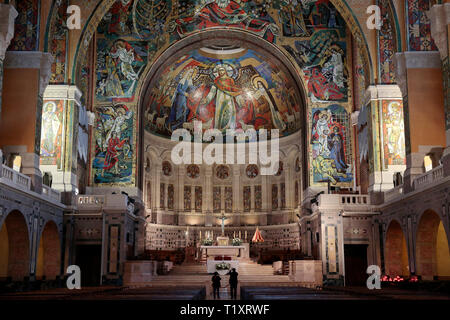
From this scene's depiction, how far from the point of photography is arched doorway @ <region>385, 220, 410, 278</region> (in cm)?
2569

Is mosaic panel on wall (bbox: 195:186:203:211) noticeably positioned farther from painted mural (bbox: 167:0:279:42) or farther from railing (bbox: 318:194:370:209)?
railing (bbox: 318:194:370:209)

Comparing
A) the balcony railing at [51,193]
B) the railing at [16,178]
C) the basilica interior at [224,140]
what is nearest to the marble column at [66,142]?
the basilica interior at [224,140]

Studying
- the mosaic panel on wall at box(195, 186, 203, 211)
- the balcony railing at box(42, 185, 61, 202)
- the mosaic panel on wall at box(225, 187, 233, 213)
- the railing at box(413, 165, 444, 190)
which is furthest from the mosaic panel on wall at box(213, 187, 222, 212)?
the railing at box(413, 165, 444, 190)

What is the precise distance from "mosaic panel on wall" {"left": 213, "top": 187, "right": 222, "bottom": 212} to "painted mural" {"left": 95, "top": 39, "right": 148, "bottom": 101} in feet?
48.2

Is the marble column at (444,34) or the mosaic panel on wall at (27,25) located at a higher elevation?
the mosaic panel on wall at (27,25)

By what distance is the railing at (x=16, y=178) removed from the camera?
1834cm

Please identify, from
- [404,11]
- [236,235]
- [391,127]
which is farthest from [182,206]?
[404,11]

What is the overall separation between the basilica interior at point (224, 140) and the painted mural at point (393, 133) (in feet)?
0.23

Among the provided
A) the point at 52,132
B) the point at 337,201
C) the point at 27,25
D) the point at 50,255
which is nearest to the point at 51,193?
the point at 50,255

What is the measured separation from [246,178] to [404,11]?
2448 centimetres

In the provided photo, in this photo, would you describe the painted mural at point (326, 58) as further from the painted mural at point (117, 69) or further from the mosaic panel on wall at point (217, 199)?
the mosaic panel on wall at point (217, 199)
